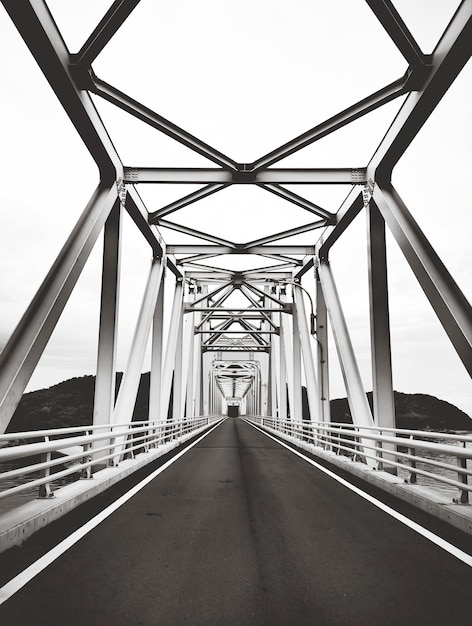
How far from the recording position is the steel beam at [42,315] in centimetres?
754

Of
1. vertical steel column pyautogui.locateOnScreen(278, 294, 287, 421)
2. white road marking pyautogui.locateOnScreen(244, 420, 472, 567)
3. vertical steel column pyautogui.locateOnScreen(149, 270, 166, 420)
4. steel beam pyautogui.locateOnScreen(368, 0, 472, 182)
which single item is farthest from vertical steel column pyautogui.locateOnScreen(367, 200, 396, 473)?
vertical steel column pyautogui.locateOnScreen(278, 294, 287, 421)

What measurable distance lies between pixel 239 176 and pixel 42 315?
6.82 m

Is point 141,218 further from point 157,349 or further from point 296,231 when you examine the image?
point 157,349

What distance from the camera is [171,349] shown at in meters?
22.0

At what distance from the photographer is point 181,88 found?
11.2 m

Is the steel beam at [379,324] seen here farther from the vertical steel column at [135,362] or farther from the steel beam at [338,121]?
the vertical steel column at [135,362]

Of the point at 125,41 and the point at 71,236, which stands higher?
the point at 125,41

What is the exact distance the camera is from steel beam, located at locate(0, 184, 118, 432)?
24.7ft

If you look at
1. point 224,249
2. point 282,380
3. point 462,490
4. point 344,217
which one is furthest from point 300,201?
point 282,380

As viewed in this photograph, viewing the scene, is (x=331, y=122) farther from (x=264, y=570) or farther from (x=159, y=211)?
(x=264, y=570)

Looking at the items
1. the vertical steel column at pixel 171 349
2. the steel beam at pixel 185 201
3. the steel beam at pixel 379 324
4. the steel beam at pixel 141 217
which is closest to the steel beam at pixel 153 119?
the steel beam at pixel 185 201

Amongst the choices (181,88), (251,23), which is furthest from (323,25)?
(181,88)

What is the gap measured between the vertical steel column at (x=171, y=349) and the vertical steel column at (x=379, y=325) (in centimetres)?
947

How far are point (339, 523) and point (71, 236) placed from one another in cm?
695
